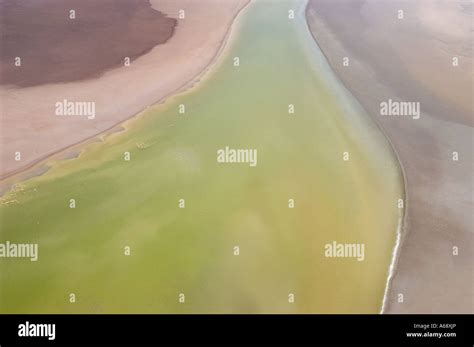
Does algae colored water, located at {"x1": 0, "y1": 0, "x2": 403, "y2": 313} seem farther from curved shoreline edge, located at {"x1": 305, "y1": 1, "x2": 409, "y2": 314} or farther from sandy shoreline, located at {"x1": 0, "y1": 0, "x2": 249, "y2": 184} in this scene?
sandy shoreline, located at {"x1": 0, "y1": 0, "x2": 249, "y2": 184}

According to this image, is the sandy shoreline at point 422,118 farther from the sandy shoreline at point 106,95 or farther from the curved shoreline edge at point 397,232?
the sandy shoreline at point 106,95

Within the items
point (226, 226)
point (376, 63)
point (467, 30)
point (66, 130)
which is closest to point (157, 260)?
point (226, 226)

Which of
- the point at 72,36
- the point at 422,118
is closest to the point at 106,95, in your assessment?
the point at 72,36
